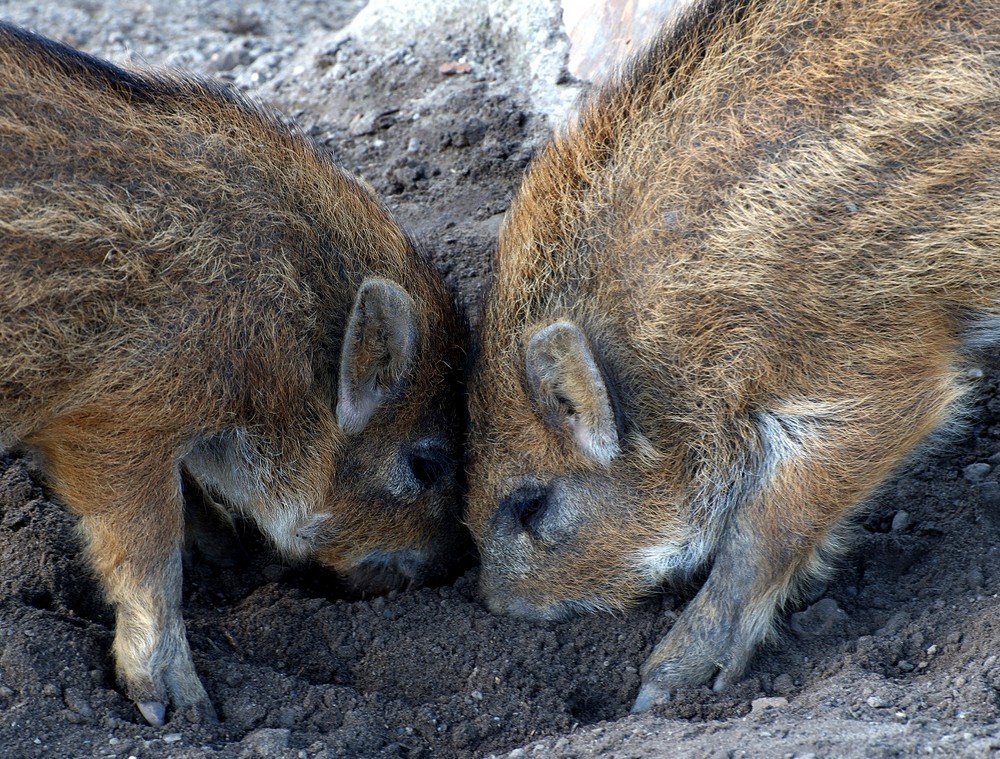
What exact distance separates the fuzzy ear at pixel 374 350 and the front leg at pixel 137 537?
0.67 meters

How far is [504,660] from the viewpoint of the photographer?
4.36m

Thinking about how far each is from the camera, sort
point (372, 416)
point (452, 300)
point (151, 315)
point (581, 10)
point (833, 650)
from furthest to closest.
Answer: point (581, 10) → point (452, 300) → point (372, 416) → point (833, 650) → point (151, 315)

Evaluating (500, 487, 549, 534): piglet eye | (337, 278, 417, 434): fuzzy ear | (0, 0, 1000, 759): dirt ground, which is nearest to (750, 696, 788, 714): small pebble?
(0, 0, 1000, 759): dirt ground

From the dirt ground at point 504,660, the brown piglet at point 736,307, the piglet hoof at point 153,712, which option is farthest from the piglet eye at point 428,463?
the piglet hoof at point 153,712

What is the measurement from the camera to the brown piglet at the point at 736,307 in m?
4.02

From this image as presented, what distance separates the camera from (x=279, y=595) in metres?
4.75

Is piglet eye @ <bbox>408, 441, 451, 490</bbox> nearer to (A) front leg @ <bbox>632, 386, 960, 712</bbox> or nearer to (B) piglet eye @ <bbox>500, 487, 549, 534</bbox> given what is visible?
(B) piglet eye @ <bbox>500, 487, 549, 534</bbox>

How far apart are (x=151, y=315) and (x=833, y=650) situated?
256 cm

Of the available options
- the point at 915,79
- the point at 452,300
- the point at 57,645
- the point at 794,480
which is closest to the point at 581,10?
the point at 452,300

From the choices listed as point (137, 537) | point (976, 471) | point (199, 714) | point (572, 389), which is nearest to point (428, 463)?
point (572, 389)

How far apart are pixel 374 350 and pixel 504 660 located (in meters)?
1.20

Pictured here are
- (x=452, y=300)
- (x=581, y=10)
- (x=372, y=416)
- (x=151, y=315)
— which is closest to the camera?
(x=151, y=315)

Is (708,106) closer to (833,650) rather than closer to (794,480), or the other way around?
(794,480)

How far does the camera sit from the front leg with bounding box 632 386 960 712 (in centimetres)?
411
